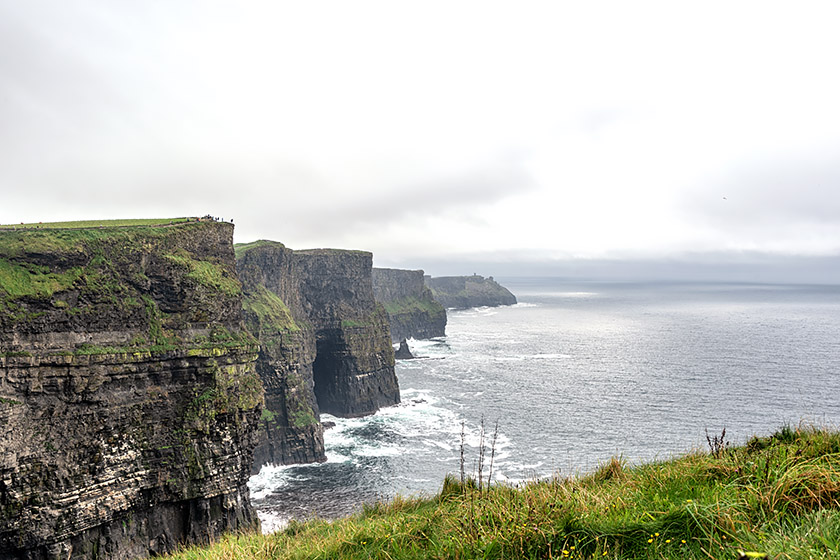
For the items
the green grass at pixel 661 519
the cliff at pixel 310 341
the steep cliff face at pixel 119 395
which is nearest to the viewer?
the green grass at pixel 661 519

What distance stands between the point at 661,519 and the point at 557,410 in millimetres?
72337

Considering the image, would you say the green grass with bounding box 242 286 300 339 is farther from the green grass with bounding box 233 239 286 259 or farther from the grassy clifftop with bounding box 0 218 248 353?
the grassy clifftop with bounding box 0 218 248 353

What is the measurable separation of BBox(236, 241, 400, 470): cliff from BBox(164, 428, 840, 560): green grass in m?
51.0

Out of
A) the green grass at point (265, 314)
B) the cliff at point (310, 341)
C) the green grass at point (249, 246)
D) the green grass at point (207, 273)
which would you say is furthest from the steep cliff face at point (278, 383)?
the green grass at point (207, 273)

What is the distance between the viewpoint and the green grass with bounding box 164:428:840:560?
516 centimetres

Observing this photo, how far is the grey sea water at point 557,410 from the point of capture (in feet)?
166

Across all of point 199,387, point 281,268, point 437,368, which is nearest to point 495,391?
point 437,368

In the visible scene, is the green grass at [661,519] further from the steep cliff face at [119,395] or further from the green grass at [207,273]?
the green grass at [207,273]

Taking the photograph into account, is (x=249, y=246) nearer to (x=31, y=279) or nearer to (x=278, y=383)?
(x=278, y=383)

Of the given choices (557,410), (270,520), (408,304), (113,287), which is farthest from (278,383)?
(408,304)

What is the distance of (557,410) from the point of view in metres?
73.4

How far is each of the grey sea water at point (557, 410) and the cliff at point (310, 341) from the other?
3612mm

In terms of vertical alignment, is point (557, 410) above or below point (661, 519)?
below

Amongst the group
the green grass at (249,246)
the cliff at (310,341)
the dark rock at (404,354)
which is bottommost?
the dark rock at (404,354)
